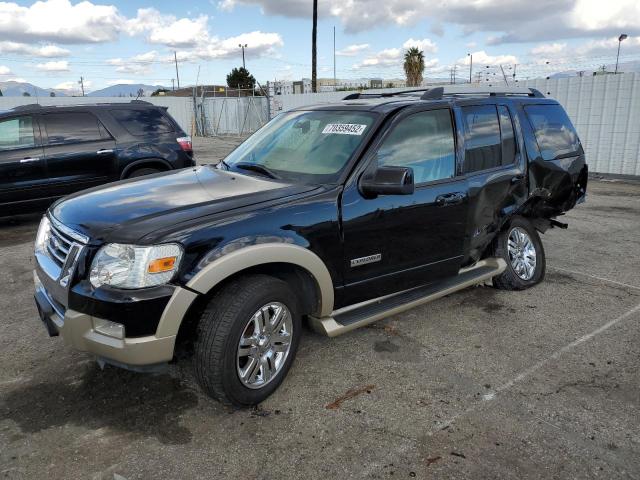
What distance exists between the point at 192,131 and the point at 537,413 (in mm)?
27958

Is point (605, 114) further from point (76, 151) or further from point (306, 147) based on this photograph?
point (76, 151)

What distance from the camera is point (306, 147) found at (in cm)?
390

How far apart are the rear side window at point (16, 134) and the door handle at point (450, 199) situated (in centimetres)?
608

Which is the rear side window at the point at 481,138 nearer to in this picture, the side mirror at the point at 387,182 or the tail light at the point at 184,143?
the side mirror at the point at 387,182

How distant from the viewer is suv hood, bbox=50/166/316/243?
2877 mm

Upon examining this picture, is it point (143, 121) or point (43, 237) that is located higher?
point (143, 121)

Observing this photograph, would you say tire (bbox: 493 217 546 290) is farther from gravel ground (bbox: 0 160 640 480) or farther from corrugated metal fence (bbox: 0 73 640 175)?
corrugated metal fence (bbox: 0 73 640 175)

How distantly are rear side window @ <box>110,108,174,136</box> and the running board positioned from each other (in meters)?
5.65

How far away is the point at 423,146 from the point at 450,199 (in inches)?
17.5

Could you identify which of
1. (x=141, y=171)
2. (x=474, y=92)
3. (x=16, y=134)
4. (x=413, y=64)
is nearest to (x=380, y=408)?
(x=474, y=92)

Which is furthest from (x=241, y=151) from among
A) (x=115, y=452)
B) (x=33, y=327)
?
(x=115, y=452)

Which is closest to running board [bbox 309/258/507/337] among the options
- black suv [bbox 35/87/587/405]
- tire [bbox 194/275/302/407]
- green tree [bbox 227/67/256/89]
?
black suv [bbox 35/87/587/405]

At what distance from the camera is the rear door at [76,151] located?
7516 mm

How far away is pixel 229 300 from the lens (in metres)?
2.94
